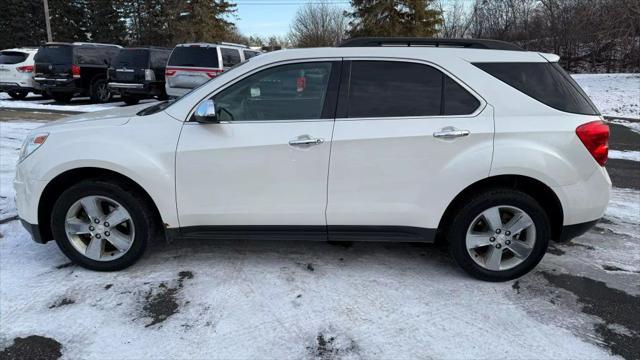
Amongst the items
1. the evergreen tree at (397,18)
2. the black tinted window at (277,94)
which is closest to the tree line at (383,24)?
the evergreen tree at (397,18)

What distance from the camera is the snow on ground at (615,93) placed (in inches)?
604

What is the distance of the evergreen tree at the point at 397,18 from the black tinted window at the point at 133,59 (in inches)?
728

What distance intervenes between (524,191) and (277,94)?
198 cm

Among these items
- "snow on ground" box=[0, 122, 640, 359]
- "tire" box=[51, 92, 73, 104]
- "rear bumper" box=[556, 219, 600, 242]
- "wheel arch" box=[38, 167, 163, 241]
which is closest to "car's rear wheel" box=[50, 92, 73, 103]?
"tire" box=[51, 92, 73, 104]

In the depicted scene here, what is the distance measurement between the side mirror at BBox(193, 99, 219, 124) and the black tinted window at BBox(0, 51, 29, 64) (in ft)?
55.8

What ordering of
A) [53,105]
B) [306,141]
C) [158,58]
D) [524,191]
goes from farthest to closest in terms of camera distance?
1. [53,105]
2. [158,58]
3. [524,191]
4. [306,141]

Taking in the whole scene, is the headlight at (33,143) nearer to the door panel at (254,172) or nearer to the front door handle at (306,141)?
the door panel at (254,172)

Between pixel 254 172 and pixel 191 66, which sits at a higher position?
pixel 191 66

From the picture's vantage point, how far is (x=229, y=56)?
1361cm

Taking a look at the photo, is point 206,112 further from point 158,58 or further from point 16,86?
point 16,86

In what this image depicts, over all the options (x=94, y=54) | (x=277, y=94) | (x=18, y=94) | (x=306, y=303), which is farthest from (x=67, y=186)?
(x=18, y=94)

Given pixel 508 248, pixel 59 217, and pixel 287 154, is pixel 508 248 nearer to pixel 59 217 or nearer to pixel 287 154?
pixel 287 154

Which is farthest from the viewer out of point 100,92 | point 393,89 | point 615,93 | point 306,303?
point 615,93

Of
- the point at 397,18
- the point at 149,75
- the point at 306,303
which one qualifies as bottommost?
the point at 306,303
